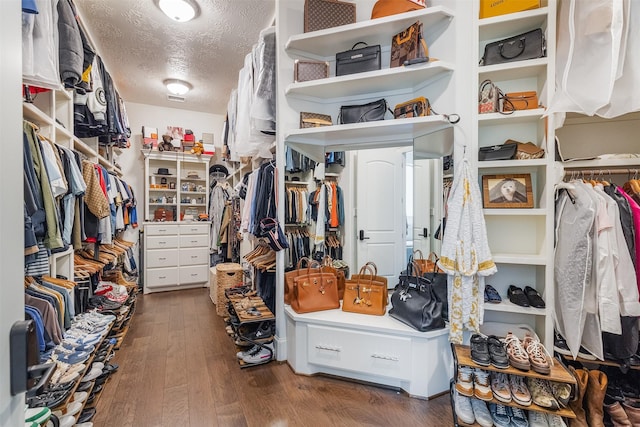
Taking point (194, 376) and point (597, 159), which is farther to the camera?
point (194, 376)

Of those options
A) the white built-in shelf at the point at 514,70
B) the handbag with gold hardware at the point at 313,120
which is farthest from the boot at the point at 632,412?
the handbag with gold hardware at the point at 313,120

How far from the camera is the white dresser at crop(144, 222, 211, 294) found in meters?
4.37

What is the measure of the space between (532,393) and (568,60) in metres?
1.77

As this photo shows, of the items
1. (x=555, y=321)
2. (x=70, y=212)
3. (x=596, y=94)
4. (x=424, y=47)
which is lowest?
(x=555, y=321)

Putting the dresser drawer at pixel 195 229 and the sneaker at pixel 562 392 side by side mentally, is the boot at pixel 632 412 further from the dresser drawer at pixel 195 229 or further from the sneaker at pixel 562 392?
the dresser drawer at pixel 195 229

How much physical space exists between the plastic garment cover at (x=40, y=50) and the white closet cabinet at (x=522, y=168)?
2287 millimetres

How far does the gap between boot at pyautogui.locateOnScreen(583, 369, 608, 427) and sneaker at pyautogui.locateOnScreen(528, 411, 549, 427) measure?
230 mm

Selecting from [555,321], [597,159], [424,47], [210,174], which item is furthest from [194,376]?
[210,174]

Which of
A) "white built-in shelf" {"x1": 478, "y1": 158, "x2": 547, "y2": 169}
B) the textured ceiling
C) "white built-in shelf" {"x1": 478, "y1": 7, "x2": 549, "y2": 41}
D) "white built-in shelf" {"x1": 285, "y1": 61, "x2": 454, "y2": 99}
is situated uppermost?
the textured ceiling

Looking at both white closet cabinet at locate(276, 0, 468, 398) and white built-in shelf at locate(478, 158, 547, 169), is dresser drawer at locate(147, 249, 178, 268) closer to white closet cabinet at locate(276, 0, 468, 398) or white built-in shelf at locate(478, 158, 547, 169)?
white closet cabinet at locate(276, 0, 468, 398)

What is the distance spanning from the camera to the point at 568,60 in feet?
5.22

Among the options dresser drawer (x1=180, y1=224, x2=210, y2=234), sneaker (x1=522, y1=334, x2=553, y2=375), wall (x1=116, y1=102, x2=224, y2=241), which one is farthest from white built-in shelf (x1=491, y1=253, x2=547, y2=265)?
wall (x1=116, y1=102, x2=224, y2=241)

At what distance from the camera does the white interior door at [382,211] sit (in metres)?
2.48

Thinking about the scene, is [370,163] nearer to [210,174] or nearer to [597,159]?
[597,159]
